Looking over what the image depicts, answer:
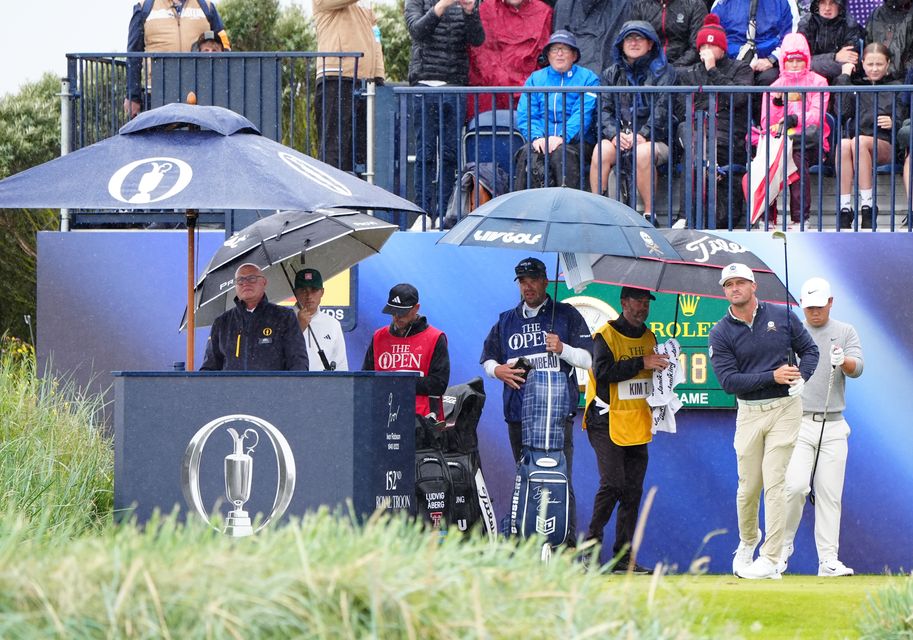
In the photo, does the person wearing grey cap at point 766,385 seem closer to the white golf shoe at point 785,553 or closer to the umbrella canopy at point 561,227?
the white golf shoe at point 785,553

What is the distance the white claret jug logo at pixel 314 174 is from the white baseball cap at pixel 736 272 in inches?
109

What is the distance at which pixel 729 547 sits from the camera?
11.2 meters

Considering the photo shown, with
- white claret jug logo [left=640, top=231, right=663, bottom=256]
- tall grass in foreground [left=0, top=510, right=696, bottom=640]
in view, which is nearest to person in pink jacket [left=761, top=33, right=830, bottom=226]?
white claret jug logo [left=640, top=231, right=663, bottom=256]

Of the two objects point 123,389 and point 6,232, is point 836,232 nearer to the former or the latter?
point 123,389

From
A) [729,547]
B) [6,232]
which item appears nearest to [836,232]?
[729,547]

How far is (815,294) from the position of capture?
10.3 metres

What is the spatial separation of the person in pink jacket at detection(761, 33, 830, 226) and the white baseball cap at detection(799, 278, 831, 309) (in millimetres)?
1196

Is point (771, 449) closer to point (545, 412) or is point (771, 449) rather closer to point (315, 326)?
point (545, 412)

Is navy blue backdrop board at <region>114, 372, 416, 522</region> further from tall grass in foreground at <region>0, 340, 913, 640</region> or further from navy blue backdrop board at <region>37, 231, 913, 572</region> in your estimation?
navy blue backdrop board at <region>37, 231, 913, 572</region>

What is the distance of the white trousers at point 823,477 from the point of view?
33.8 feet

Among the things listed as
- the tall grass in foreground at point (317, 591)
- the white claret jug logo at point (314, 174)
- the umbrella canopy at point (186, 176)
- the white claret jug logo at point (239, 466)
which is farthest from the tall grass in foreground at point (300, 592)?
the white claret jug logo at point (314, 174)

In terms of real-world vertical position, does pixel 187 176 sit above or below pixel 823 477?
above

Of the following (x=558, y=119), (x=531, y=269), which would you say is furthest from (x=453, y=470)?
(x=558, y=119)

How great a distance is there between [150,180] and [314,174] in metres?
0.88
